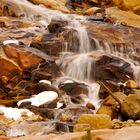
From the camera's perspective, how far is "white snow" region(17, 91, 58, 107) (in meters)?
13.5

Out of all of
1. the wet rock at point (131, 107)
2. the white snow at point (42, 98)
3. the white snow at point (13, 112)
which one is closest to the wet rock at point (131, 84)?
the wet rock at point (131, 107)

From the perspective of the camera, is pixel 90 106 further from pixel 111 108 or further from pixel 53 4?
pixel 53 4

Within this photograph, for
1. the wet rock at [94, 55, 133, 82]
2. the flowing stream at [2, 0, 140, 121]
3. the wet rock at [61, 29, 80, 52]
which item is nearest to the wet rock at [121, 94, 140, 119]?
the flowing stream at [2, 0, 140, 121]

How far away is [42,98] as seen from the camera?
13766mm

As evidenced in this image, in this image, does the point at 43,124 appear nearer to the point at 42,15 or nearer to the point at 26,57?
the point at 26,57

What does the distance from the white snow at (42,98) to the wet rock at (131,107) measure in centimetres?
242

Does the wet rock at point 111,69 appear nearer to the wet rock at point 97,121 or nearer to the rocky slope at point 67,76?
the rocky slope at point 67,76

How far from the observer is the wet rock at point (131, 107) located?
486 inches

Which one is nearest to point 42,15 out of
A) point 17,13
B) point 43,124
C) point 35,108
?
point 17,13

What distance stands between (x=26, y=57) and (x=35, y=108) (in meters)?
3.11

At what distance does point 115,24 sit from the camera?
22859mm

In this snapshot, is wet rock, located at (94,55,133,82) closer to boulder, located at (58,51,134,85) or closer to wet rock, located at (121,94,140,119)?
boulder, located at (58,51,134,85)

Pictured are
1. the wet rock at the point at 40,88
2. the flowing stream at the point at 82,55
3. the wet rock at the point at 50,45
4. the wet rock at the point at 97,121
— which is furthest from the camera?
the wet rock at the point at 50,45

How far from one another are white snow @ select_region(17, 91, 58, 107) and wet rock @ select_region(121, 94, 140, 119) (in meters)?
2.42
